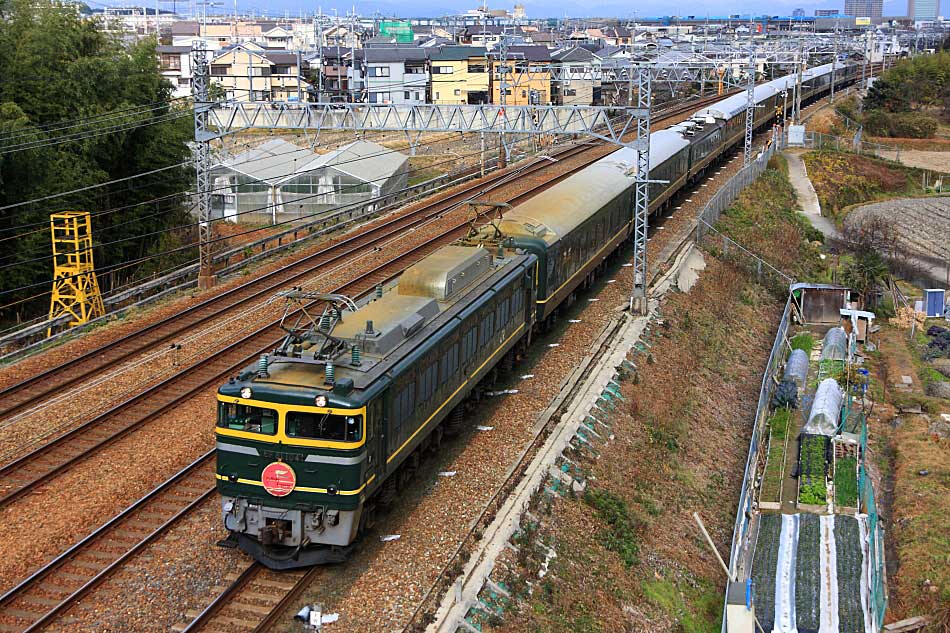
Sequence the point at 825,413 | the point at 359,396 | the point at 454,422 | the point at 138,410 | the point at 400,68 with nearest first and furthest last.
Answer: the point at 359,396, the point at 454,422, the point at 138,410, the point at 825,413, the point at 400,68

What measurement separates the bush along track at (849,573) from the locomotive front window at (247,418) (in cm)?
1025

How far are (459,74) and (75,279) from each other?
189 feet

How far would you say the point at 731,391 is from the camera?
27453mm

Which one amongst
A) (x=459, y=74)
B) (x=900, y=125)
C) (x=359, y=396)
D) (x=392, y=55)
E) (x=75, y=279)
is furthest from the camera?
(x=900, y=125)

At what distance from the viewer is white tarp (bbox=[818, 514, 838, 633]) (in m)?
16.8

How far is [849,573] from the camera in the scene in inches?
719

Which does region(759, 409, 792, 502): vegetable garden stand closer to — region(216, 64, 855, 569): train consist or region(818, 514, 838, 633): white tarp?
region(818, 514, 838, 633): white tarp

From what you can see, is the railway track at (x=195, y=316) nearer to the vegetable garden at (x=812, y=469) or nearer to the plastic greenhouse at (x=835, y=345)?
the vegetable garden at (x=812, y=469)

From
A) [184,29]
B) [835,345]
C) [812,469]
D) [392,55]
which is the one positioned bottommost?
[812,469]

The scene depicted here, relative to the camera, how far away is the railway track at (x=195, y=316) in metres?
20.2

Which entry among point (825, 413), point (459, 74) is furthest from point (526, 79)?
point (825, 413)

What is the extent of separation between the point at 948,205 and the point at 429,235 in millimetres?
39990

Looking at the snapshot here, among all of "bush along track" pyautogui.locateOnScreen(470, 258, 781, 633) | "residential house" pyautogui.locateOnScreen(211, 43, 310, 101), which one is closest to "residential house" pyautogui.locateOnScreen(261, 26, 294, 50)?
"residential house" pyautogui.locateOnScreen(211, 43, 310, 101)

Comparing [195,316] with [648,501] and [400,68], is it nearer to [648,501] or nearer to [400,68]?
[648,501]
